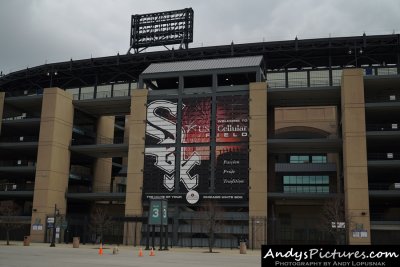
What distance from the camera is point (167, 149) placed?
6462 centimetres

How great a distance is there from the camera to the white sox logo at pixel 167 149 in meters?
63.2

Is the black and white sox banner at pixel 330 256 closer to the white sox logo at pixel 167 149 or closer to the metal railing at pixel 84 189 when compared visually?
the white sox logo at pixel 167 149

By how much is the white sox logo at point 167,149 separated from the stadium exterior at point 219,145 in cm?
14

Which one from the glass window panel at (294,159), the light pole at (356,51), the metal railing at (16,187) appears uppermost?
the light pole at (356,51)

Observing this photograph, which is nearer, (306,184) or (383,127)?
(383,127)

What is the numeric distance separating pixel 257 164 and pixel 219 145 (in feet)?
17.6

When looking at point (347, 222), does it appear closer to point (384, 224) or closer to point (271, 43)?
point (384, 224)

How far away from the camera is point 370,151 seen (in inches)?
2667

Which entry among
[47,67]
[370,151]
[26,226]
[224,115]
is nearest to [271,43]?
[224,115]

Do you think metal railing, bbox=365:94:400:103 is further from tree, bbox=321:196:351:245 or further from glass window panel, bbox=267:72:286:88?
tree, bbox=321:196:351:245

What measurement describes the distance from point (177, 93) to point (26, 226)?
27.9 m

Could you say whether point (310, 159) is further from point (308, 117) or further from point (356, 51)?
point (356, 51)

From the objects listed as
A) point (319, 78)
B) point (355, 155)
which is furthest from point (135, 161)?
point (319, 78)

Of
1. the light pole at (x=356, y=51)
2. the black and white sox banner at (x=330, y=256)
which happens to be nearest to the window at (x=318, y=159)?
the light pole at (x=356, y=51)
